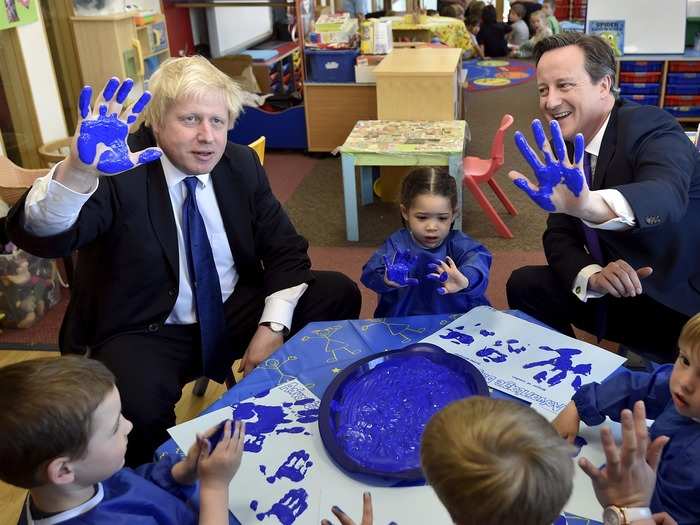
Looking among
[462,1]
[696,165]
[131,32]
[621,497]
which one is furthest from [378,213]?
[462,1]

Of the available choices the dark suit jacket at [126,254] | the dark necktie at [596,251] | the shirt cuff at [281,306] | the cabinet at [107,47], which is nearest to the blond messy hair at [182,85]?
the dark suit jacket at [126,254]

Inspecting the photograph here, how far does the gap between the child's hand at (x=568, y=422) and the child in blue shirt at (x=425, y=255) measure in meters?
0.62

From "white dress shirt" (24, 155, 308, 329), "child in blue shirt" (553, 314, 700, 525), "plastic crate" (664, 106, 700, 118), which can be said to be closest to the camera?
"child in blue shirt" (553, 314, 700, 525)

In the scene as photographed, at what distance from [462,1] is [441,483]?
9868 millimetres

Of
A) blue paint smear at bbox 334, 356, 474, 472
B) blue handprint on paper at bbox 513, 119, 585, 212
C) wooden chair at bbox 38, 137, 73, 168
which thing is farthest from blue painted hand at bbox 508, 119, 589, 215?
wooden chair at bbox 38, 137, 73, 168

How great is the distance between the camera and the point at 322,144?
15.5 ft

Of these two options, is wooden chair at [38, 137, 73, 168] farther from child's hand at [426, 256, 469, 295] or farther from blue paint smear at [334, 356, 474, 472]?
blue paint smear at [334, 356, 474, 472]

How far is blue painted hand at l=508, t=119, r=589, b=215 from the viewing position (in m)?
1.40

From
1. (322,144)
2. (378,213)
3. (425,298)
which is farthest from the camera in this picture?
(322,144)

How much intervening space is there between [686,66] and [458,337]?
4.00m

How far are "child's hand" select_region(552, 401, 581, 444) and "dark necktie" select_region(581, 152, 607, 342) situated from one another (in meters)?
A: 0.67

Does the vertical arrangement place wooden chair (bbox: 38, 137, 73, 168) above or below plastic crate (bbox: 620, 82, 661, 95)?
above

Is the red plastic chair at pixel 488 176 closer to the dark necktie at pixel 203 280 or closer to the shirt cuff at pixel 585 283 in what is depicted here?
the shirt cuff at pixel 585 283

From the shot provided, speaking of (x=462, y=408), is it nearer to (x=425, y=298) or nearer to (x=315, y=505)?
(x=315, y=505)
